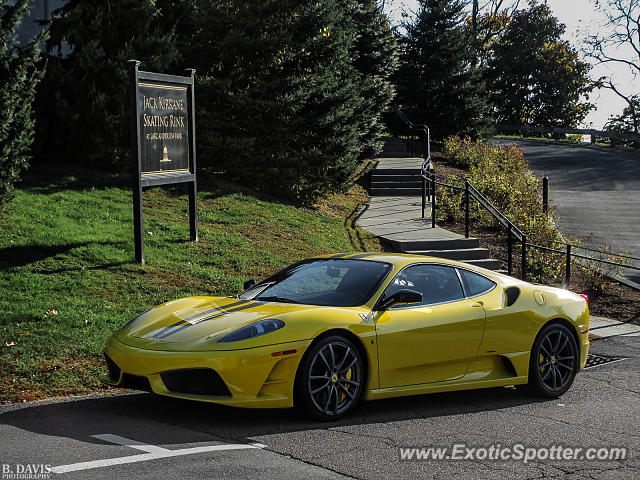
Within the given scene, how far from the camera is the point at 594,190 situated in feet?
95.0

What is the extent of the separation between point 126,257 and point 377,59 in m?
18.0

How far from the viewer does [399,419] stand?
21.9ft

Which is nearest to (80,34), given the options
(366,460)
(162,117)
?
(162,117)

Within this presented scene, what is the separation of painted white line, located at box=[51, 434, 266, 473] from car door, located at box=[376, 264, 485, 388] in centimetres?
160

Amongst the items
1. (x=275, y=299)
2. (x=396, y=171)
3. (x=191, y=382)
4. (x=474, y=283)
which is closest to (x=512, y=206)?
(x=396, y=171)

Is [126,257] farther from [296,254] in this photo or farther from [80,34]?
[80,34]

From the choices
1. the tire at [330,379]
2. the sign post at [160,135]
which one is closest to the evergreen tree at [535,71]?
the sign post at [160,135]

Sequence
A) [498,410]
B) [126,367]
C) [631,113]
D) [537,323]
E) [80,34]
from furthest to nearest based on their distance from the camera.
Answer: [631,113] < [80,34] < [537,323] < [498,410] < [126,367]

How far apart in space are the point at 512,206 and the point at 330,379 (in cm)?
1496

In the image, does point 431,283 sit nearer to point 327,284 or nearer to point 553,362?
point 327,284

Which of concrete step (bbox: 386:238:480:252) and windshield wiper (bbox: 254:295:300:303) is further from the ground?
windshield wiper (bbox: 254:295:300:303)

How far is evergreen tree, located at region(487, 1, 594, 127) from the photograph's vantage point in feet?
178

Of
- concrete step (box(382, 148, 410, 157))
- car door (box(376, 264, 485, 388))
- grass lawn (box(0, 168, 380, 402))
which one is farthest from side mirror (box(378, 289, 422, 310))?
concrete step (box(382, 148, 410, 157))

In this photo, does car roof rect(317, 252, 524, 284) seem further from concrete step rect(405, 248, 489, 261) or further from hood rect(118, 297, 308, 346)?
concrete step rect(405, 248, 489, 261)
